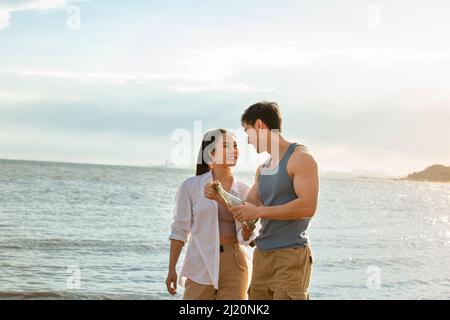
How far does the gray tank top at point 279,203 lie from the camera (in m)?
3.78

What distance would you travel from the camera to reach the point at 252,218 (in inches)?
147

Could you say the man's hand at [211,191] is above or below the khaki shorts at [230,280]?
above

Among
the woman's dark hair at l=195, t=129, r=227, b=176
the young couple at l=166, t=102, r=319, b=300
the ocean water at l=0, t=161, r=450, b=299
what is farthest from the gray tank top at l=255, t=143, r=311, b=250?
the ocean water at l=0, t=161, r=450, b=299

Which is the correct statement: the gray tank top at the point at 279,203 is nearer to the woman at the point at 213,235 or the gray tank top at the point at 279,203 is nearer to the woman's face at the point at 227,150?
the woman at the point at 213,235

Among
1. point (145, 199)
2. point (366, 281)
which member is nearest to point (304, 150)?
point (366, 281)

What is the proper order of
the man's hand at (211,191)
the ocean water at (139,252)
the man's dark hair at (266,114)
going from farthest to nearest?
the ocean water at (139,252) → the man's hand at (211,191) → the man's dark hair at (266,114)

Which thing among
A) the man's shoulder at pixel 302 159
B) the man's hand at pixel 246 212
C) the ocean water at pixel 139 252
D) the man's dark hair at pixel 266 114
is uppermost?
the man's dark hair at pixel 266 114

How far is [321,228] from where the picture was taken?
24312mm

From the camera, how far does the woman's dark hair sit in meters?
4.36

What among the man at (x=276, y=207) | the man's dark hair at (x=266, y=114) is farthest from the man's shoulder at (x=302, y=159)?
the man's dark hair at (x=266, y=114)

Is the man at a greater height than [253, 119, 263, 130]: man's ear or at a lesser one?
lesser

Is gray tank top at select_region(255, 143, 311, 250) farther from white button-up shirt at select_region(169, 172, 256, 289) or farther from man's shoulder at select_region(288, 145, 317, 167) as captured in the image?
white button-up shirt at select_region(169, 172, 256, 289)

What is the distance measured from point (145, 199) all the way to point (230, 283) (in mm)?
33008
